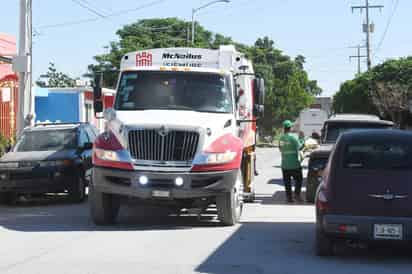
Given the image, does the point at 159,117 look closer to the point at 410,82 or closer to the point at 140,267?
the point at 140,267

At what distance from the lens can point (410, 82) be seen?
52688 millimetres

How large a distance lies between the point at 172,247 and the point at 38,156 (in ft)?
24.1

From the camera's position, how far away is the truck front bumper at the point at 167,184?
13102 millimetres

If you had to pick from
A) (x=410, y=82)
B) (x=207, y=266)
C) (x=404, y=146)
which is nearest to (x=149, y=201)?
(x=207, y=266)

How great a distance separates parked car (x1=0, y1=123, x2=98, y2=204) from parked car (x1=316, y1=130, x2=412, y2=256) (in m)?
8.56

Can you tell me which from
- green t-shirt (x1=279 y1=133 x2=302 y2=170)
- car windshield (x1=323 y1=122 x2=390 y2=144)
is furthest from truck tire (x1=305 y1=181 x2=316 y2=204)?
car windshield (x1=323 y1=122 x2=390 y2=144)

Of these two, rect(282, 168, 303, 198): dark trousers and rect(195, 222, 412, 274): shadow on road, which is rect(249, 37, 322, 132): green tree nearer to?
rect(282, 168, 303, 198): dark trousers

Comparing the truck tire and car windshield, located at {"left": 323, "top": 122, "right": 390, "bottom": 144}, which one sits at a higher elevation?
car windshield, located at {"left": 323, "top": 122, "right": 390, "bottom": 144}

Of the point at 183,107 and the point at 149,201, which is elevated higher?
the point at 183,107

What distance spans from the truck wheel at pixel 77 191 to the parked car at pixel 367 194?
8637 mm

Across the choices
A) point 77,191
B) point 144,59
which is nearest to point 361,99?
point 77,191

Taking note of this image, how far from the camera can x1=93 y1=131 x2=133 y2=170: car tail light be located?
1320 cm

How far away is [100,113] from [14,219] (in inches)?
102

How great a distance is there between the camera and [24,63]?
23.1 meters
